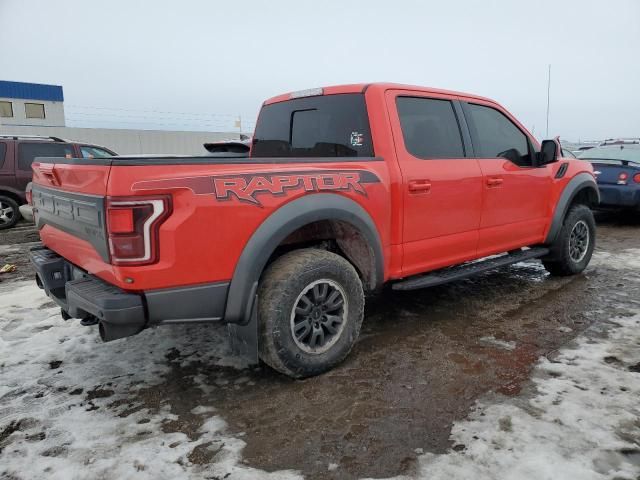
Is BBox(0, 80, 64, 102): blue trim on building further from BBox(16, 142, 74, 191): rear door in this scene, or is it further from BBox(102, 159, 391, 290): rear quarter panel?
BBox(102, 159, 391, 290): rear quarter panel

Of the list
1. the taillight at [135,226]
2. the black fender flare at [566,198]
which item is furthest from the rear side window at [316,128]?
the black fender flare at [566,198]

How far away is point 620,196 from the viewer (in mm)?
8164

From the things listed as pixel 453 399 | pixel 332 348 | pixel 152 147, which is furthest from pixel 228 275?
pixel 152 147

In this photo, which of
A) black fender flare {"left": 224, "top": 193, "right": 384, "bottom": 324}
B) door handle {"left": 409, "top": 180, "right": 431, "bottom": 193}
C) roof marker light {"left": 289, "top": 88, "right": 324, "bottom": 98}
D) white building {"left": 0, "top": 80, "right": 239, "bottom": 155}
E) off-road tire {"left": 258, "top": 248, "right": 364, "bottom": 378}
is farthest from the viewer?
white building {"left": 0, "top": 80, "right": 239, "bottom": 155}

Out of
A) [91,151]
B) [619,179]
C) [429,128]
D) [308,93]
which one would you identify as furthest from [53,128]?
[429,128]

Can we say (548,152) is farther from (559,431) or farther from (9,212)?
(9,212)

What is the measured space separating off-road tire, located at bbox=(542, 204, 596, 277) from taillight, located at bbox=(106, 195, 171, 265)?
420 centimetres

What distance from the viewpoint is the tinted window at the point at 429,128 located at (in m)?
3.53

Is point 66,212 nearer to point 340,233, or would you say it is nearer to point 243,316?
point 243,316

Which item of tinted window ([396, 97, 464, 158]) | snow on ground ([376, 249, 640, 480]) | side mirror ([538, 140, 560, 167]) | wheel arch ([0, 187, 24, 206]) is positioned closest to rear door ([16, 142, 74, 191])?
wheel arch ([0, 187, 24, 206])

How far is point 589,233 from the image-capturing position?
5383mm

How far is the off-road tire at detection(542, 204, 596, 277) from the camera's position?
5020 millimetres

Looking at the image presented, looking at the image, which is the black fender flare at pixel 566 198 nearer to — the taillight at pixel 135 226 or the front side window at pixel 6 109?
the taillight at pixel 135 226

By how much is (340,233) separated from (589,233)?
142 inches
